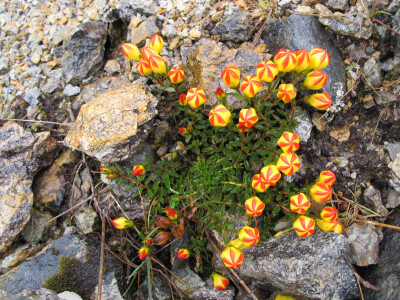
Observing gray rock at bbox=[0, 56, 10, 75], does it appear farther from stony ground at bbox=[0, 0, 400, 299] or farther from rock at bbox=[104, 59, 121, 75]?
rock at bbox=[104, 59, 121, 75]

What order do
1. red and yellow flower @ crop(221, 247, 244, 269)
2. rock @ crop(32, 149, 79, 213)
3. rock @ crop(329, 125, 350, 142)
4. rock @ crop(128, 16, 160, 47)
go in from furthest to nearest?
rock @ crop(128, 16, 160, 47), rock @ crop(32, 149, 79, 213), rock @ crop(329, 125, 350, 142), red and yellow flower @ crop(221, 247, 244, 269)

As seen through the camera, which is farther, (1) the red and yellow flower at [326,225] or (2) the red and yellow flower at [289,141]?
(1) the red and yellow flower at [326,225]

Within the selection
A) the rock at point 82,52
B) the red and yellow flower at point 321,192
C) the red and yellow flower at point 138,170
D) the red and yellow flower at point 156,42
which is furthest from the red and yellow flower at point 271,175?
the rock at point 82,52

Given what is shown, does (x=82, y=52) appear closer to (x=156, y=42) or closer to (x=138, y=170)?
(x=156, y=42)

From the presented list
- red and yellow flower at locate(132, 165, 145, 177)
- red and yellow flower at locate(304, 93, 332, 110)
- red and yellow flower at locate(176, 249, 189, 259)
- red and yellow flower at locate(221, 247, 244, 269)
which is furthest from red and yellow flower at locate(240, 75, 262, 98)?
red and yellow flower at locate(176, 249, 189, 259)

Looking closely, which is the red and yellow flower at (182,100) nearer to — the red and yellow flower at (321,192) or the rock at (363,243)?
the red and yellow flower at (321,192)

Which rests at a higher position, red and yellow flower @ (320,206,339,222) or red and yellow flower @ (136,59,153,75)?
red and yellow flower @ (136,59,153,75)
